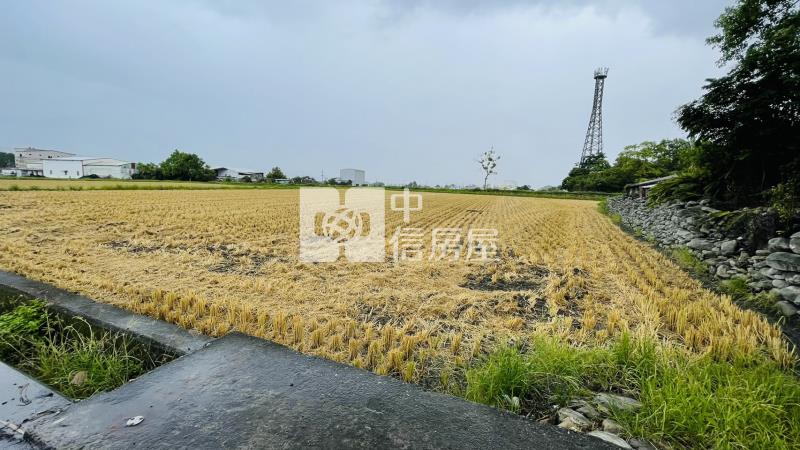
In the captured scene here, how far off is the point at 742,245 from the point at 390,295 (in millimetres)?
6075

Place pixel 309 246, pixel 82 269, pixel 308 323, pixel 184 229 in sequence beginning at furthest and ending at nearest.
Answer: pixel 184 229, pixel 309 246, pixel 82 269, pixel 308 323

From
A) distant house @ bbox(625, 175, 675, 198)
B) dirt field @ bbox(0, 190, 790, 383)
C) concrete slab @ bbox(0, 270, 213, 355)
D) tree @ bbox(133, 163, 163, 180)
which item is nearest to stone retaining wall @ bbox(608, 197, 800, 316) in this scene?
dirt field @ bbox(0, 190, 790, 383)

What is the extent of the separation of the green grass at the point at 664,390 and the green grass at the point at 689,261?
4.31 meters

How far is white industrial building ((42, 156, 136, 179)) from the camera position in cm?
6431

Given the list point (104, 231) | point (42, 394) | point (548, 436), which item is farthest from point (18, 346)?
point (104, 231)

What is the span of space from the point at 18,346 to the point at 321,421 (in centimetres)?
360

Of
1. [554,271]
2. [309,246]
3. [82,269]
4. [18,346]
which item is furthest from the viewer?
[309,246]

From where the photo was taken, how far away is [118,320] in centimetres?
302

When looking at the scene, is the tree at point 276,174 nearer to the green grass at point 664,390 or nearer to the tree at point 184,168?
the tree at point 184,168

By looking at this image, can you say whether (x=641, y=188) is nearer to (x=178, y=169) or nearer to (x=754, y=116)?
(x=754, y=116)

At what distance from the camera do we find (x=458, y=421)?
1741 mm

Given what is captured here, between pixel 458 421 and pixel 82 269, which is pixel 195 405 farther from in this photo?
pixel 82 269

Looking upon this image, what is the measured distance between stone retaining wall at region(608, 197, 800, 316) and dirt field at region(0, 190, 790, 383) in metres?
0.63

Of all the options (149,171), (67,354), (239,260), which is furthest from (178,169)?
(67,354)
